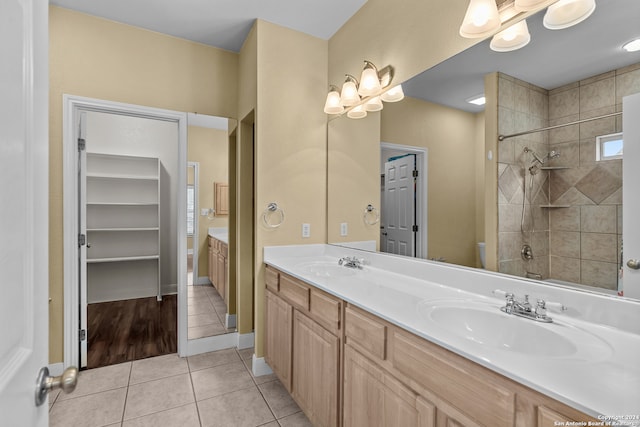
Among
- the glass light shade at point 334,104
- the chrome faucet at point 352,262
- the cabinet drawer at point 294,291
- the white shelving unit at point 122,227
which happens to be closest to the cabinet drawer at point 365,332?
the cabinet drawer at point 294,291

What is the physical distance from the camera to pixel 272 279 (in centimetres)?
225

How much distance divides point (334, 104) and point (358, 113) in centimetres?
22

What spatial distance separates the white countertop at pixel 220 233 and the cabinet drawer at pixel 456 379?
7.15 feet

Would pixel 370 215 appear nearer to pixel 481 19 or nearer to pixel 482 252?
pixel 482 252

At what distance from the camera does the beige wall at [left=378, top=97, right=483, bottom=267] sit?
156cm

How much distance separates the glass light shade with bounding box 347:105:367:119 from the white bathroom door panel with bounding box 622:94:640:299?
4.85 feet

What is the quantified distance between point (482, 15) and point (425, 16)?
0.48 metres

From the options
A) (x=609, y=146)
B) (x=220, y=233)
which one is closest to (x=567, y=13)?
(x=609, y=146)

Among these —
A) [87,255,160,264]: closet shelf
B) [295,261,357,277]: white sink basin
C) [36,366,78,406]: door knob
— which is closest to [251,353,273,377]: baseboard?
[295,261,357,277]: white sink basin

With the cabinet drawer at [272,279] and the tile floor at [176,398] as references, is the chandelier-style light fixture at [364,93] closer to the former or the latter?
the cabinet drawer at [272,279]

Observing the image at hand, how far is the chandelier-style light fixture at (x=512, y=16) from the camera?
1.16 metres

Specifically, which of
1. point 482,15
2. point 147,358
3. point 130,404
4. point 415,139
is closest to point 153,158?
point 147,358

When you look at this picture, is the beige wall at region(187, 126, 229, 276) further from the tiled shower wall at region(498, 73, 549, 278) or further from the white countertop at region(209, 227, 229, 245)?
the tiled shower wall at region(498, 73, 549, 278)

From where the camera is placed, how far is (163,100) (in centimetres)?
263
